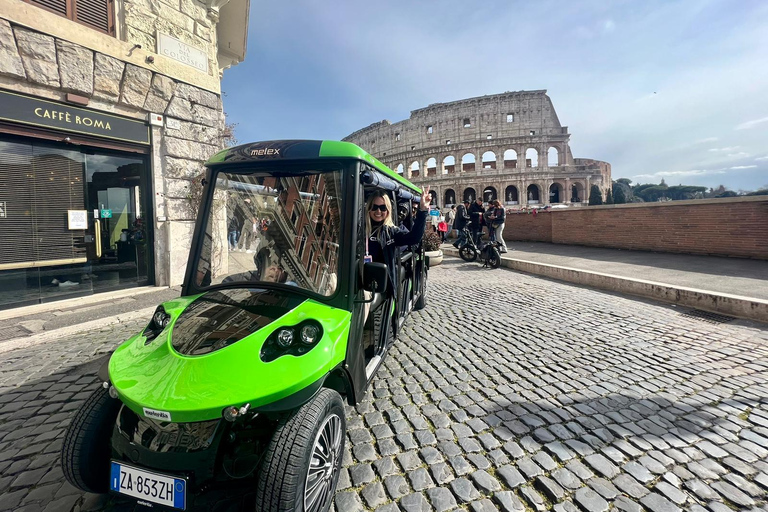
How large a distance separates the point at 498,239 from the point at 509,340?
714 cm

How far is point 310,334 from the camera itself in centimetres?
185

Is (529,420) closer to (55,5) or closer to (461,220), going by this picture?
(461,220)

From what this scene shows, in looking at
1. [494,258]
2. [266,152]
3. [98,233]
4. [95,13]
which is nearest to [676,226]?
[494,258]

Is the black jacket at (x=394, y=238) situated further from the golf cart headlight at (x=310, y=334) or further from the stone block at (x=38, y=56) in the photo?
the stone block at (x=38, y=56)

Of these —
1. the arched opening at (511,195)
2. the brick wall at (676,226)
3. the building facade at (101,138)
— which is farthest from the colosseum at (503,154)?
the building facade at (101,138)

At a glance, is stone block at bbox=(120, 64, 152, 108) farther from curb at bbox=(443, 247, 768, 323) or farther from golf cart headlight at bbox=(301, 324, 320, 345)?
curb at bbox=(443, 247, 768, 323)

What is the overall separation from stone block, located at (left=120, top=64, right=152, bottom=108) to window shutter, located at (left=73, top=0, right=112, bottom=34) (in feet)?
2.73

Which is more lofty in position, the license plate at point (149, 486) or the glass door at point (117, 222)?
the glass door at point (117, 222)

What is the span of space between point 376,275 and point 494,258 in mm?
9021

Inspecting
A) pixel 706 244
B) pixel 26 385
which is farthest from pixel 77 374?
pixel 706 244

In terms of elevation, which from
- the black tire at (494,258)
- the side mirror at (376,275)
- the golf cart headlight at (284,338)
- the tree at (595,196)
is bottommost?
the black tire at (494,258)

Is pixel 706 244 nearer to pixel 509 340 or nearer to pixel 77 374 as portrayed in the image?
pixel 509 340

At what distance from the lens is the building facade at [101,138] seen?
5.86m

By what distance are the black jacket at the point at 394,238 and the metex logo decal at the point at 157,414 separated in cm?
209
